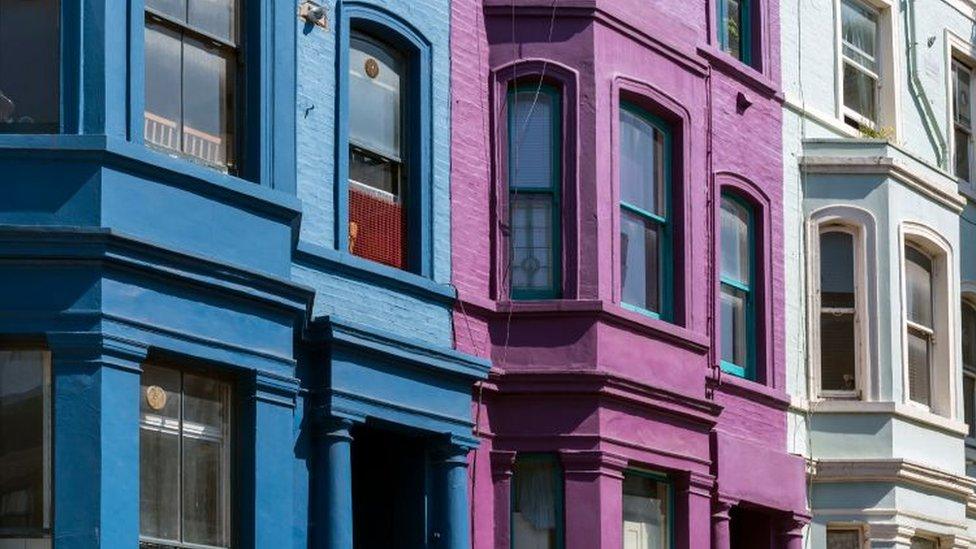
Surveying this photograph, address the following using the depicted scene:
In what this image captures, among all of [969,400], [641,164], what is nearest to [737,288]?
[641,164]

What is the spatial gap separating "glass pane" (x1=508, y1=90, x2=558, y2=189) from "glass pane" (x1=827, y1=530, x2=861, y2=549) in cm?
590

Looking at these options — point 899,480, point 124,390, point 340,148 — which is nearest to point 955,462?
point 899,480

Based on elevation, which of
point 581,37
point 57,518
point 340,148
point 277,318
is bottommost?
point 57,518

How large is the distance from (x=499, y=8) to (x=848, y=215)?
5.71 m

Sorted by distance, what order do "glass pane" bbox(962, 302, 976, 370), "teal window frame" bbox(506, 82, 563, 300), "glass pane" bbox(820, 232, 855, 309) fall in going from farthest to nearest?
1. "glass pane" bbox(962, 302, 976, 370)
2. "glass pane" bbox(820, 232, 855, 309)
3. "teal window frame" bbox(506, 82, 563, 300)

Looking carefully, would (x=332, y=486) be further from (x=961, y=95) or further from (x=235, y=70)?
(x=961, y=95)

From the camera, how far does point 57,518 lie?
49.2 feet

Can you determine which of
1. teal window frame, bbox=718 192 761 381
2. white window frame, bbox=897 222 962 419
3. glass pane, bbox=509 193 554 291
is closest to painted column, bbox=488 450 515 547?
glass pane, bbox=509 193 554 291

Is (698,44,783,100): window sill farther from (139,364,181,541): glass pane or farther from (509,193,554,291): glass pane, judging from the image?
(139,364,181,541): glass pane

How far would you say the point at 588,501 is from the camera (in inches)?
787

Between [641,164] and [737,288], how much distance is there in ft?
8.28

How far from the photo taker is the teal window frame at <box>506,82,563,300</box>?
20.5m

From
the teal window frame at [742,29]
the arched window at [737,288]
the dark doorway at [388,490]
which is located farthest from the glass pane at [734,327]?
the dark doorway at [388,490]

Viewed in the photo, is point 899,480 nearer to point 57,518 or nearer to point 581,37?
point 581,37
